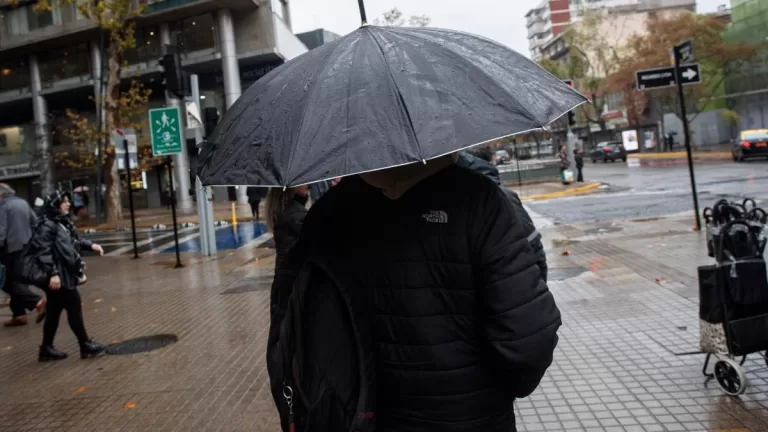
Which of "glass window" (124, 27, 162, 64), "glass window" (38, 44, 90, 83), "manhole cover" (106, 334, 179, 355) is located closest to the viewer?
"manhole cover" (106, 334, 179, 355)

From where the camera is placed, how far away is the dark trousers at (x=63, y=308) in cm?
638

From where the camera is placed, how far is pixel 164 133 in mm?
13812

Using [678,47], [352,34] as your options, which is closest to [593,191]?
[678,47]

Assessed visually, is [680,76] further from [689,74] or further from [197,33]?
[197,33]

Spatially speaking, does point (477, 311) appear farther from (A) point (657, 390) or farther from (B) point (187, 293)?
(B) point (187, 293)

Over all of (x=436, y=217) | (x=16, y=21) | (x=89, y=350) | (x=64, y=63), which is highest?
(x=16, y=21)

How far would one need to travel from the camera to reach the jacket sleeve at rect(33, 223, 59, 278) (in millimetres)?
6145

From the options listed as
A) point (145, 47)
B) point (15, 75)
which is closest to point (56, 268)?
point (145, 47)

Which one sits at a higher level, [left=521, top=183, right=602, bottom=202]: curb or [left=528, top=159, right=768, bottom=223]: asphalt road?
[left=521, top=183, right=602, bottom=202]: curb

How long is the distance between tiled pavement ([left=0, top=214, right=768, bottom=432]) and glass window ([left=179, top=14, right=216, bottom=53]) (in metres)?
28.8

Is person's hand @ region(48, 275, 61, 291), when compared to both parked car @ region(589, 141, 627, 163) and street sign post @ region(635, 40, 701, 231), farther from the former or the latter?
parked car @ region(589, 141, 627, 163)

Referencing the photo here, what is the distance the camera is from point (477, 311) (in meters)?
2.04

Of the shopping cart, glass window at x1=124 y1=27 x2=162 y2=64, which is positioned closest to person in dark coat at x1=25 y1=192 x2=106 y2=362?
the shopping cart

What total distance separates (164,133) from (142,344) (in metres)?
7.84
